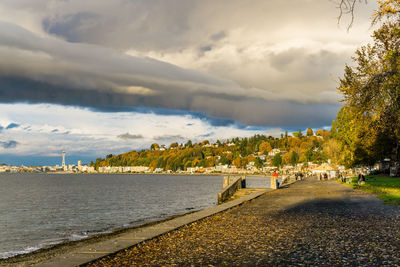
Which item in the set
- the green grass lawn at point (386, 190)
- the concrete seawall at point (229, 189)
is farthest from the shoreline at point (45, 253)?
the green grass lawn at point (386, 190)

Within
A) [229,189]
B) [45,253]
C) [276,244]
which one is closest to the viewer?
[276,244]

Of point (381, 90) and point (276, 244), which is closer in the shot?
point (276, 244)

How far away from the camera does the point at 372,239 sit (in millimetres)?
11031

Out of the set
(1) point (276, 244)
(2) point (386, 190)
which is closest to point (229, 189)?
(2) point (386, 190)

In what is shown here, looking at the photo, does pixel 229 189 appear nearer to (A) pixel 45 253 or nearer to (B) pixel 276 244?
(A) pixel 45 253

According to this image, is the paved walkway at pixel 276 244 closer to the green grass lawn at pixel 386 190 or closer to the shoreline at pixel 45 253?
the shoreline at pixel 45 253

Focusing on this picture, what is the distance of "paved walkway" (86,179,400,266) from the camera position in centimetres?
861

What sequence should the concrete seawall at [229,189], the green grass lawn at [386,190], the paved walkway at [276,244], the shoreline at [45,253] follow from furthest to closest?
the concrete seawall at [229,189] → the green grass lawn at [386,190] → the shoreline at [45,253] → the paved walkway at [276,244]

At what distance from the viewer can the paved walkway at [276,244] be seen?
28.2 feet

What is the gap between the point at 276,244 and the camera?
10562 mm

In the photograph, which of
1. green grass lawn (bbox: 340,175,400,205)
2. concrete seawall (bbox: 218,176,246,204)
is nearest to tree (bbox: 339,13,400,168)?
green grass lawn (bbox: 340,175,400,205)

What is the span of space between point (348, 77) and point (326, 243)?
19630 mm

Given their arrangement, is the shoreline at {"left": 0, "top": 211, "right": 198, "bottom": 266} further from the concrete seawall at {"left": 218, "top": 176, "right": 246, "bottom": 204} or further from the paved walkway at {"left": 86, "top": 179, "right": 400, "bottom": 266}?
the concrete seawall at {"left": 218, "top": 176, "right": 246, "bottom": 204}

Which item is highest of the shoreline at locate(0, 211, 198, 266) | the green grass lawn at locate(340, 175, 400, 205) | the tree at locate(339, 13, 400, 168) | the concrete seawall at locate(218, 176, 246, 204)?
the tree at locate(339, 13, 400, 168)
